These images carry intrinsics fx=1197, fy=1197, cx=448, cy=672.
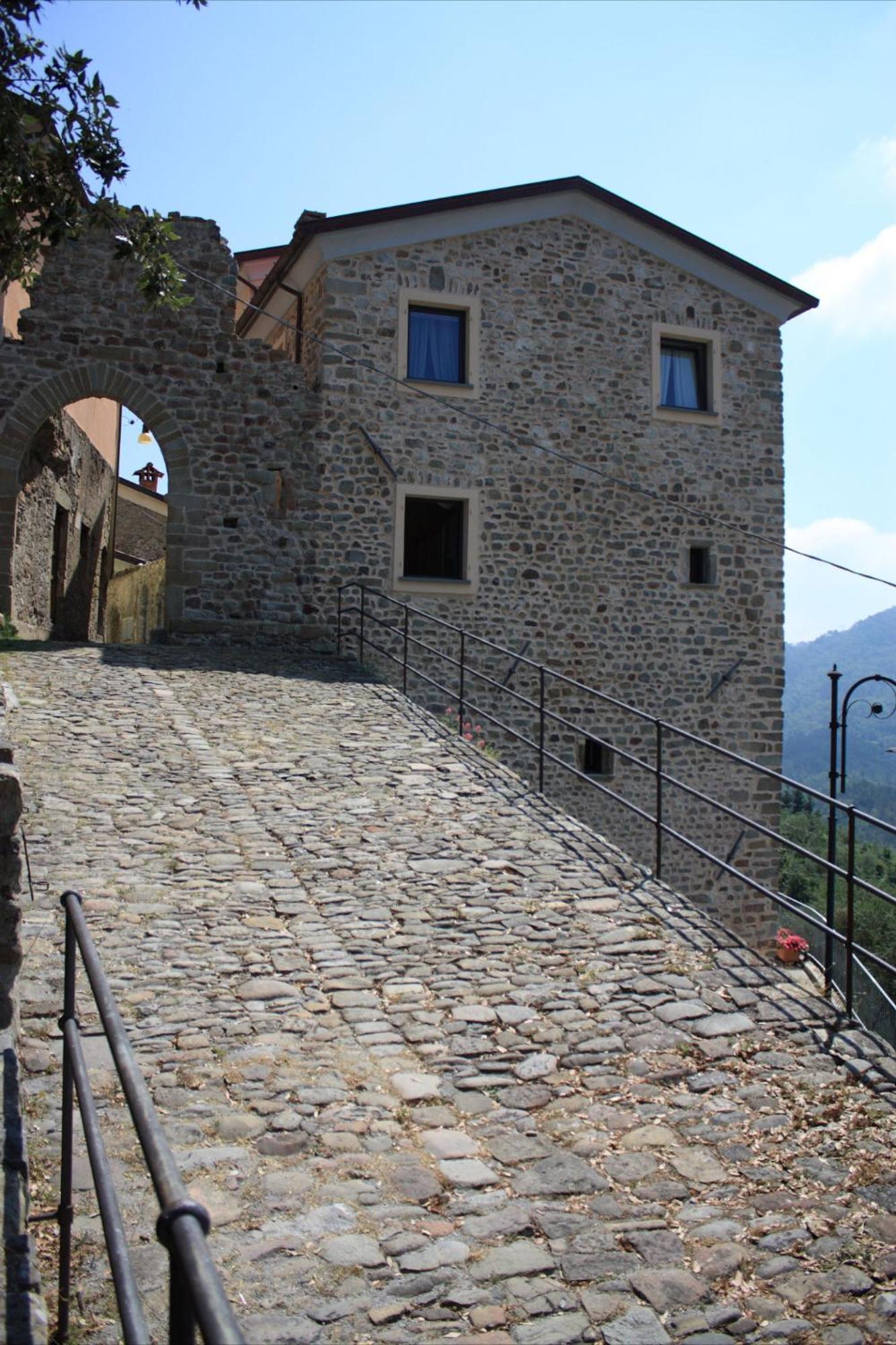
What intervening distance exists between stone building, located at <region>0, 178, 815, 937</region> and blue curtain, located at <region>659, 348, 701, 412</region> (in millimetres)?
38

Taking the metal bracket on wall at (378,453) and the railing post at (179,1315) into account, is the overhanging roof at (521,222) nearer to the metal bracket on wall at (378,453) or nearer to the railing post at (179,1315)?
the metal bracket on wall at (378,453)

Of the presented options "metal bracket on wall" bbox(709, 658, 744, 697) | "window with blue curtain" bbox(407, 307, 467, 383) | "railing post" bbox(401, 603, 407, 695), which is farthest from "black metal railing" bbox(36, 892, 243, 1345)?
"metal bracket on wall" bbox(709, 658, 744, 697)

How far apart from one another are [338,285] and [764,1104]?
13.0 meters

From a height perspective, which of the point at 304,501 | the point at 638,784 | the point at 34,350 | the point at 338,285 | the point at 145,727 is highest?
the point at 338,285

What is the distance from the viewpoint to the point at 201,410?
607 inches

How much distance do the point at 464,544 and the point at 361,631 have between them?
202cm

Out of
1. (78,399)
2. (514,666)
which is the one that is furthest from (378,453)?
(78,399)

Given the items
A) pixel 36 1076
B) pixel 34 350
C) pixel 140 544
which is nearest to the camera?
pixel 36 1076

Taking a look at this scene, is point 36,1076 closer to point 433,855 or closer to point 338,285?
point 433,855

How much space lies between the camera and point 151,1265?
3414 mm

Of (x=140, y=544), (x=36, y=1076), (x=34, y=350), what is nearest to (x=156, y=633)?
(x=34, y=350)

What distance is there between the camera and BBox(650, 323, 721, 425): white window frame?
55.6 feet

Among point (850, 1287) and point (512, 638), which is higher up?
point (512, 638)

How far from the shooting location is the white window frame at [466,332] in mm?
15812
